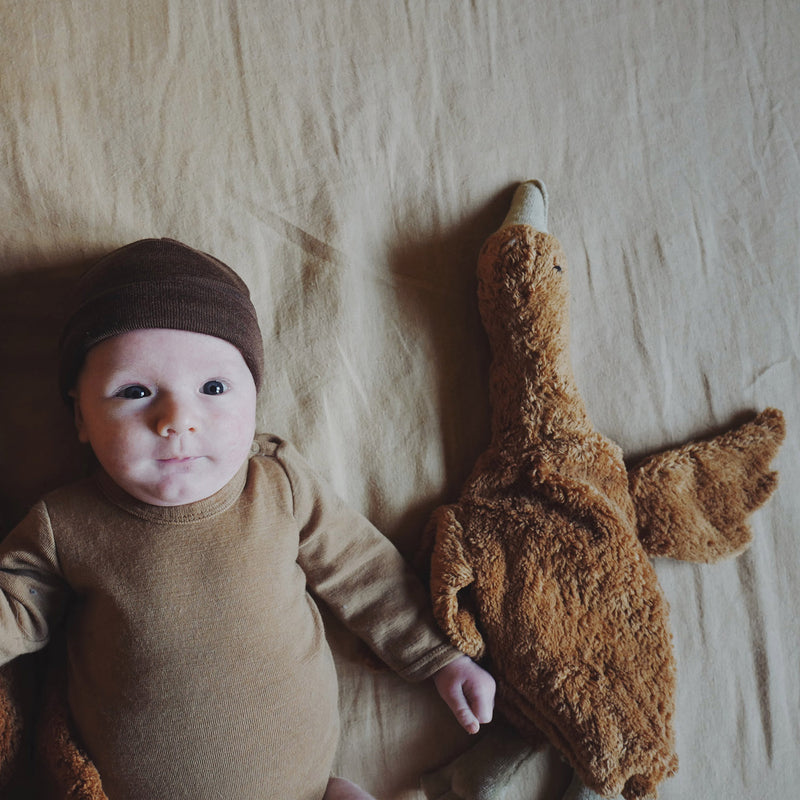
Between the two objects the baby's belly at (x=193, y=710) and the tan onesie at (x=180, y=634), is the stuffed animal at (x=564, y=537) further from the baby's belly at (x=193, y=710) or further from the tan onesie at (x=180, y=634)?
the baby's belly at (x=193, y=710)

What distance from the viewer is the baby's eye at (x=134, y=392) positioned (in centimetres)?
73

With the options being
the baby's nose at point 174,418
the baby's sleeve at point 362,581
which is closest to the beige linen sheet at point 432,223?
the baby's sleeve at point 362,581

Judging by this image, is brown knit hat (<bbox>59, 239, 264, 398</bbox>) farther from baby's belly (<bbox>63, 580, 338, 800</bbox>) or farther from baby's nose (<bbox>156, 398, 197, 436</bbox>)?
baby's belly (<bbox>63, 580, 338, 800</bbox>)

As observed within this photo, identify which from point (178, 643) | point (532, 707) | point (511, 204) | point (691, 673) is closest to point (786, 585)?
point (691, 673)

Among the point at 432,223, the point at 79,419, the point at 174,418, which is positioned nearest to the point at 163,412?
the point at 174,418

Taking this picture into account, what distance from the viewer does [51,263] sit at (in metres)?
0.86

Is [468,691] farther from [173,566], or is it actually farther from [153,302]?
[153,302]

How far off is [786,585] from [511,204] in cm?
61

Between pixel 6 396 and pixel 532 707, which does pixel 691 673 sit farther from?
pixel 6 396

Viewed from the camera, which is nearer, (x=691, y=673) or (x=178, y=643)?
(x=178, y=643)

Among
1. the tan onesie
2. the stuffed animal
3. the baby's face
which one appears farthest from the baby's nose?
the stuffed animal

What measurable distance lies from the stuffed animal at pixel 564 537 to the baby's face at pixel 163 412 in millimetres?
286

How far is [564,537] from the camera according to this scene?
0.82 metres

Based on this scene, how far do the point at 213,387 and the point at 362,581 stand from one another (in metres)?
0.29
